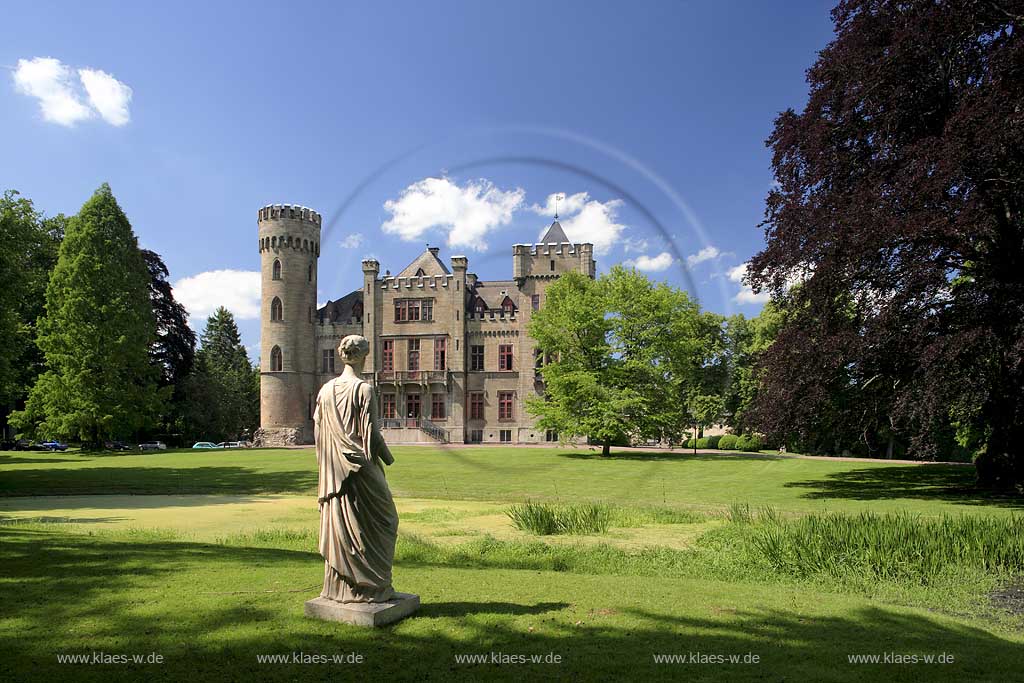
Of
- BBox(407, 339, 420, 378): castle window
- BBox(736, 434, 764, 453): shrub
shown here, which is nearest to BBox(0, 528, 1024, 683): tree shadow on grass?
BBox(736, 434, 764, 453): shrub

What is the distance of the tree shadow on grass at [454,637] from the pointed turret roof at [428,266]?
49534 millimetres

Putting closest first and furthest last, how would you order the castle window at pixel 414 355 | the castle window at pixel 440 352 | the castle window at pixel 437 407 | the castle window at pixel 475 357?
the castle window at pixel 437 407
the castle window at pixel 475 357
the castle window at pixel 440 352
the castle window at pixel 414 355

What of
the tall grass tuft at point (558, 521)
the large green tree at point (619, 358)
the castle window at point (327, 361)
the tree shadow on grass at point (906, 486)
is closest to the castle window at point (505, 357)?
the castle window at point (327, 361)

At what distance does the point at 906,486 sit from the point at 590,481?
31.6 feet

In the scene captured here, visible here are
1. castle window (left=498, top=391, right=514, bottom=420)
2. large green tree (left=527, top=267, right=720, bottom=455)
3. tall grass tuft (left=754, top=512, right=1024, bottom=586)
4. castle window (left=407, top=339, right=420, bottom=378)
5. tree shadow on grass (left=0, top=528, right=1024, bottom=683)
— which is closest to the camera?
tree shadow on grass (left=0, top=528, right=1024, bottom=683)

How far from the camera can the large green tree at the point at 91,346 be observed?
40.2 metres

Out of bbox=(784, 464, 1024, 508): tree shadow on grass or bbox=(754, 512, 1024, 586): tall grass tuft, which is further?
bbox=(784, 464, 1024, 508): tree shadow on grass

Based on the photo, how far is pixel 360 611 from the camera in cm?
595

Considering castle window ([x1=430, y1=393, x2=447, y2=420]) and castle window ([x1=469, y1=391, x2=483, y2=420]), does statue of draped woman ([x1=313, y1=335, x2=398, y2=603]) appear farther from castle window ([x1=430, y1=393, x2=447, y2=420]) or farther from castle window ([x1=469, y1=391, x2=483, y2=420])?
castle window ([x1=430, y1=393, x2=447, y2=420])

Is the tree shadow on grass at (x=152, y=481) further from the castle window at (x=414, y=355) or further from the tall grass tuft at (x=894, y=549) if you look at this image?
the castle window at (x=414, y=355)

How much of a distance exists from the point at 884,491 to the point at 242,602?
61.2 feet

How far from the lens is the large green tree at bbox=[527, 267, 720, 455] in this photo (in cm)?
3769

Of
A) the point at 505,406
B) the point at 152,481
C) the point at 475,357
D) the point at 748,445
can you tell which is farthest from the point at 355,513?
the point at 475,357

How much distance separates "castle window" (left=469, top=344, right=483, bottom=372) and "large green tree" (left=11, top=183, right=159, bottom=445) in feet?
73.1
